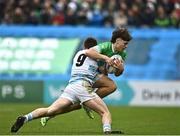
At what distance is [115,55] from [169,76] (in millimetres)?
16091

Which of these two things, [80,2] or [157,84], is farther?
[80,2]

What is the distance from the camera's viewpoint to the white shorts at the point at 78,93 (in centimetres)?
1552

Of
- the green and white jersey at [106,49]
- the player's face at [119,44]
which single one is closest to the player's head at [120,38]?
the player's face at [119,44]

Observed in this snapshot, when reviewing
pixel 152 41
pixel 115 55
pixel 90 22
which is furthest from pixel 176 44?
pixel 115 55

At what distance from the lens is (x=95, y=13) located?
3288 cm

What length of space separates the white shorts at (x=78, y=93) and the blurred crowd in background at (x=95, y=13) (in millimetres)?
17141

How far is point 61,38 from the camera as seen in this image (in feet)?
107

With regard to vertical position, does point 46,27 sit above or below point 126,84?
above

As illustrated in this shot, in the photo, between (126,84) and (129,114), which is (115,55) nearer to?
(129,114)

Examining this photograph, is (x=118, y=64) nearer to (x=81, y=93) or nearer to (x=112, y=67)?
(x=112, y=67)

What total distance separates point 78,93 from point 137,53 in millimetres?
16533

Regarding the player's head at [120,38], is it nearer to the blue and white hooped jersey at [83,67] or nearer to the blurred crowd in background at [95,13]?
the blue and white hooped jersey at [83,67]

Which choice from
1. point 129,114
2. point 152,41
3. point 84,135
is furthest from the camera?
point 152,41

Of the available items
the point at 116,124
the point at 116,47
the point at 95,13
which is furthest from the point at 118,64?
the point at 95,13
